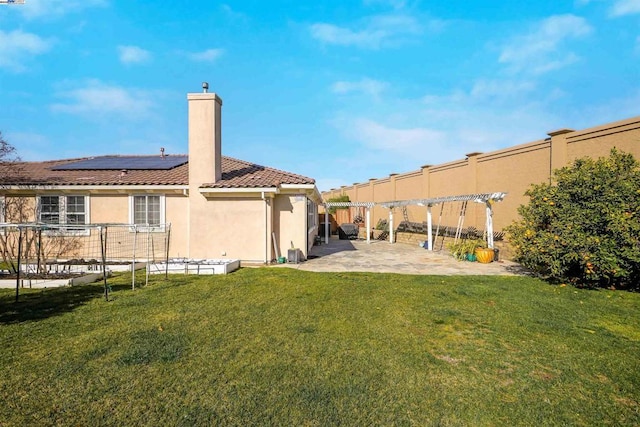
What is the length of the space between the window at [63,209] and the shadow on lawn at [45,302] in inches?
209

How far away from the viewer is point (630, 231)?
768cm

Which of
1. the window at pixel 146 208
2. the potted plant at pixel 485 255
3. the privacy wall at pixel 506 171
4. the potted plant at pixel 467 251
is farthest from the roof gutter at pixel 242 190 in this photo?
the privacy wall at pixel 506 171

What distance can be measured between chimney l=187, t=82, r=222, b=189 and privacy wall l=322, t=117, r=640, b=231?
1183cm

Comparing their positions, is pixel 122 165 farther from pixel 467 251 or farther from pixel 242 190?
pixel 467 251

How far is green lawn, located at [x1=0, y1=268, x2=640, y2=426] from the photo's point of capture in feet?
10.2

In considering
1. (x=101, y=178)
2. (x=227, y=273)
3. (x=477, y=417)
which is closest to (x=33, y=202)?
(x=101, y=178)

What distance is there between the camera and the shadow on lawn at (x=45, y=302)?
5.93 metres

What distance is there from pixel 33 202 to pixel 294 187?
31.7 feet

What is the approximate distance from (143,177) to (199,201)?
8.66 ft

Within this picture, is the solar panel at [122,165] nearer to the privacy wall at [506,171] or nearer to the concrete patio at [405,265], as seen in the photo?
the concrete patio at [405,265]

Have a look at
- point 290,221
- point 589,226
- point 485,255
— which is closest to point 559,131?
point 589,226

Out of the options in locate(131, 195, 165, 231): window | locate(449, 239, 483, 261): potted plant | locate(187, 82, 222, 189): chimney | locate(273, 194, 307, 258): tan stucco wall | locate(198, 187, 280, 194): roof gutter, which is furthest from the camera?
locate(449, 239, 483, 261): potted plant

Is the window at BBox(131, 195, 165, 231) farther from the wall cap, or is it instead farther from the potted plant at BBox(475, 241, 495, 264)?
the wall cap

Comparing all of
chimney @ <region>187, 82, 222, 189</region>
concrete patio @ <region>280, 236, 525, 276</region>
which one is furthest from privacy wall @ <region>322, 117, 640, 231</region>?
chimney @ <region>187, 82, 222, 189</region>
